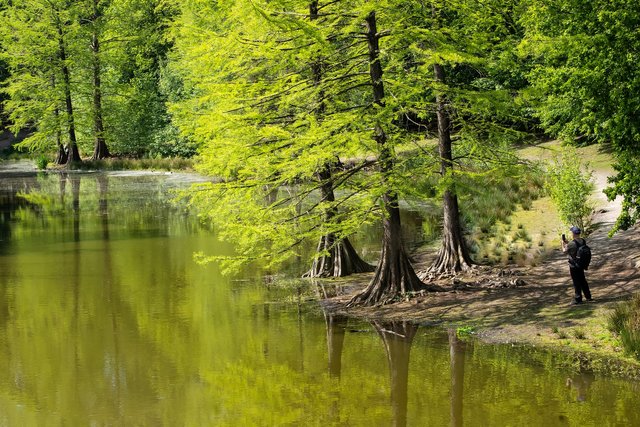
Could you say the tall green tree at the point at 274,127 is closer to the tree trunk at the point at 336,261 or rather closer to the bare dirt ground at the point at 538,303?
the bare dirt ground at the point at 538,303

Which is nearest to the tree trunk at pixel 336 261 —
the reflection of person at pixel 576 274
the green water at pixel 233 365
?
the green water at pixel 233 365

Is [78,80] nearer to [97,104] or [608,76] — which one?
[97,104]

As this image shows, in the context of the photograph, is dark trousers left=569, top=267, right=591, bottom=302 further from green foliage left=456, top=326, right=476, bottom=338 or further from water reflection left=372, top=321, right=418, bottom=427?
water reflection left=372, top=321, right=418, bottom=427

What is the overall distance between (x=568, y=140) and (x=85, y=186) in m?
35.1

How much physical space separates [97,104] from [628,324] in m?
54.2

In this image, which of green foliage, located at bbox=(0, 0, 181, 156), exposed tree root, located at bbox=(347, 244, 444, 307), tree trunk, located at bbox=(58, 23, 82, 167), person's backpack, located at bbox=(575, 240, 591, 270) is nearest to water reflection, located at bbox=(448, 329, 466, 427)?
exposed tree root, located at bbox=(347, 244, 444, 307)

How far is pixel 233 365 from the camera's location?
525 inches

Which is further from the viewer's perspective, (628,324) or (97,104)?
(97,104)

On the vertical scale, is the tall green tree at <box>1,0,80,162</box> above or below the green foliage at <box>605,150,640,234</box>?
above

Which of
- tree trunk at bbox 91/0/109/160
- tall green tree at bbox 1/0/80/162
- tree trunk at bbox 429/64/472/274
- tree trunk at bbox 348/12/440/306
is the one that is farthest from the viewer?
tree trunk at bbox 91/0/109/160

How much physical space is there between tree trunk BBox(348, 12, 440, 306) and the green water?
125 cm

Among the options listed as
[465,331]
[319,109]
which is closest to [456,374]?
[465,331]

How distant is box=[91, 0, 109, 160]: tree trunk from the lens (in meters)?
59.9

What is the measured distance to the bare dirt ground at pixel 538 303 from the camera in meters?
13.5
